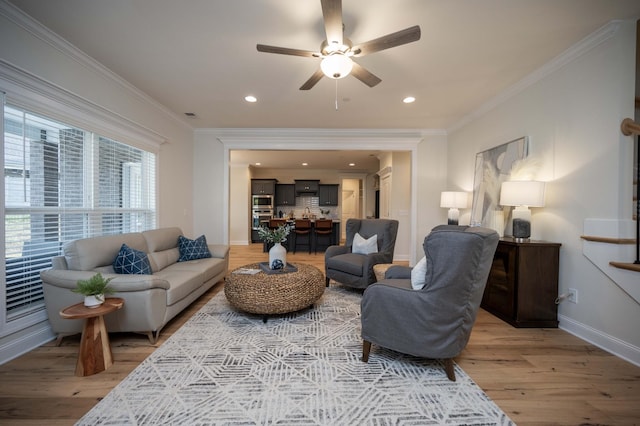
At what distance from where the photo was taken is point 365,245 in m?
3.76

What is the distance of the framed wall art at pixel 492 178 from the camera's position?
9.98 ft

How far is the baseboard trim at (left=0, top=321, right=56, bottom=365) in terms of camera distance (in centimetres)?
192

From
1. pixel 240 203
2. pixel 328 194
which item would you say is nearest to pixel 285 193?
pixel 328 194

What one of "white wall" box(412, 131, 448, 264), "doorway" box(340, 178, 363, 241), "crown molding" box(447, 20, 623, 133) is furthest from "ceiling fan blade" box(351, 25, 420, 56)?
"doorway" box(340, 178, 363, 241)

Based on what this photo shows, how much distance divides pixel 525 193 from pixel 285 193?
718 centimetres

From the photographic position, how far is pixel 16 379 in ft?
5.63

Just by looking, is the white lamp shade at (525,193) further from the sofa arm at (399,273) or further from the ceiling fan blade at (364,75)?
the ceiling fan blade at (364,75)

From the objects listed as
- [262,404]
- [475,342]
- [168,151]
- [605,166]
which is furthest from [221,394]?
[168,151]

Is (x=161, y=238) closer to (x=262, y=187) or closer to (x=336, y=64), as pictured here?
(x=336, y=64)

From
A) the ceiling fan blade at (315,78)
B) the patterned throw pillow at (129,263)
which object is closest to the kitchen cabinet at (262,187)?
the patterned throw pillow at (129,263)

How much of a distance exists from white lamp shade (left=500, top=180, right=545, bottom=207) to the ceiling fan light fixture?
2.14 m

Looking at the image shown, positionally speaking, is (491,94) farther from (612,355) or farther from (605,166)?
(612,355)

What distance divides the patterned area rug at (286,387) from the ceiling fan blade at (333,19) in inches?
93.3

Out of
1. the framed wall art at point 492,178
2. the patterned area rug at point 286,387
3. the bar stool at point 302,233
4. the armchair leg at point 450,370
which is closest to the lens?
the patterned area rug at point 286,387
